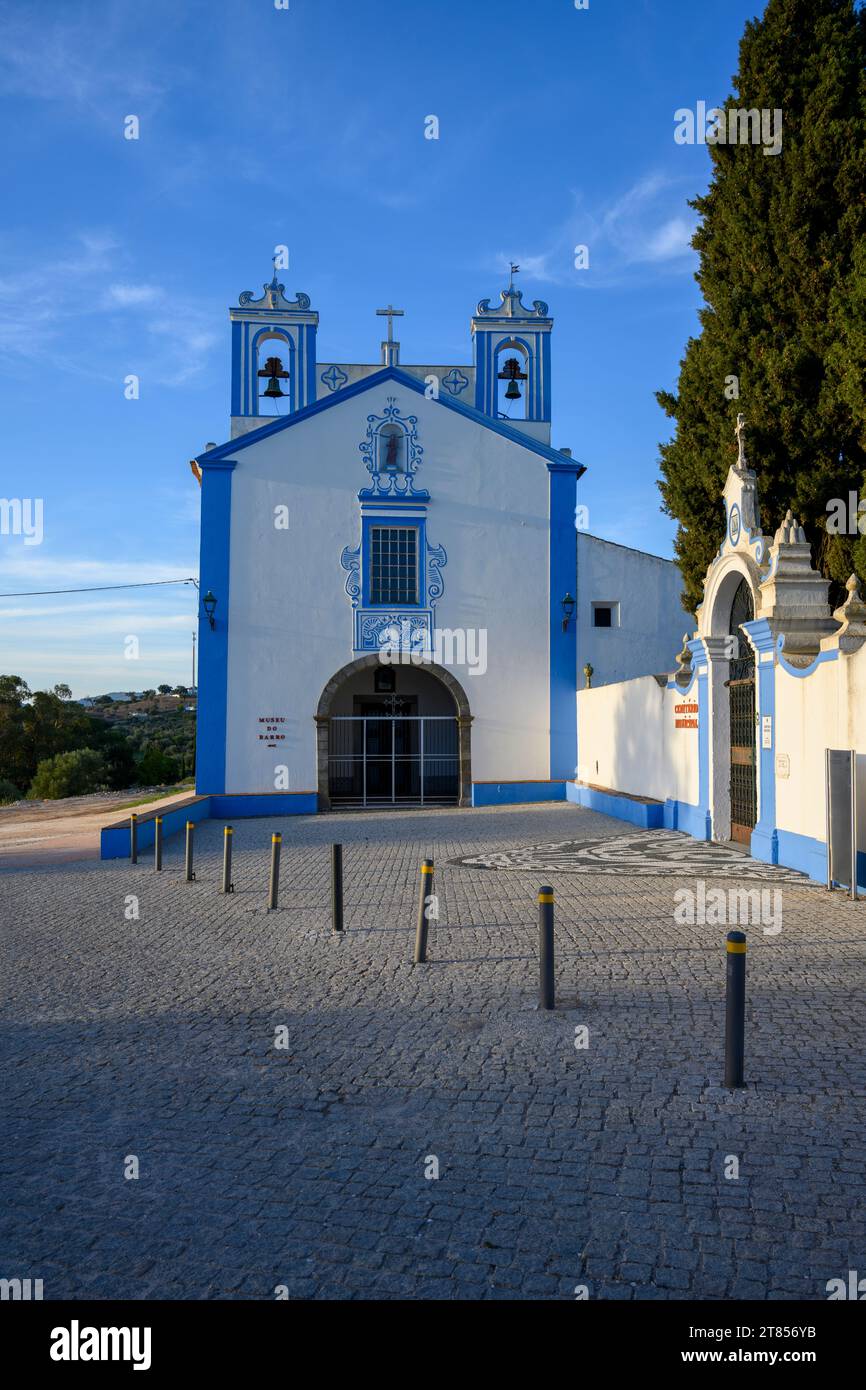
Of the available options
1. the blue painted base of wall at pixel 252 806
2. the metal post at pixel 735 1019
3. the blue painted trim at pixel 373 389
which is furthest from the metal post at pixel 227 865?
the blue painted trim at pixel 373 389

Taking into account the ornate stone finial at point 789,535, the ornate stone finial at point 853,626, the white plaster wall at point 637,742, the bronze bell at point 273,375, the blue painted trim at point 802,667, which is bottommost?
the white plaster wall at point 637,742

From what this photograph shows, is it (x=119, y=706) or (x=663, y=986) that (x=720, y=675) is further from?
(x=119, y=706)

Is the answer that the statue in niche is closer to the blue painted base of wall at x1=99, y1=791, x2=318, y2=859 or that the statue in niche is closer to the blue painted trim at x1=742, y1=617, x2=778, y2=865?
the blue painted base of wall at x1=99, y1=791, x2=318, y2=859

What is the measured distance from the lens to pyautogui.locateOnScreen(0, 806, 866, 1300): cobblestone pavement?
11.0 feet

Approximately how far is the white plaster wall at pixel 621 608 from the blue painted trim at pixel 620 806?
287 cm

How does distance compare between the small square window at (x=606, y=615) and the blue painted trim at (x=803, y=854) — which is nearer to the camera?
the blue painted trim at (x=803, y=854)

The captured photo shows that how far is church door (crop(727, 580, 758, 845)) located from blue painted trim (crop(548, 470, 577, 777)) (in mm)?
→ 8476

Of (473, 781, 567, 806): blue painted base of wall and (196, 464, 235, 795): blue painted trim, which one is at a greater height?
(196, 464, 235, 795): blue painted trim

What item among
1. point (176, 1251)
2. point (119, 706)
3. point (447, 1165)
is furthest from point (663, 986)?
point (119, 706)

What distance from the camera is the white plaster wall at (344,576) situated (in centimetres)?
2169

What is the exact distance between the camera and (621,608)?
23.0m

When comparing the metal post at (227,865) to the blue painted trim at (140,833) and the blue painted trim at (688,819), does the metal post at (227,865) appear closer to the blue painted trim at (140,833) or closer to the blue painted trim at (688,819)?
the blue painted trim at (140,833)

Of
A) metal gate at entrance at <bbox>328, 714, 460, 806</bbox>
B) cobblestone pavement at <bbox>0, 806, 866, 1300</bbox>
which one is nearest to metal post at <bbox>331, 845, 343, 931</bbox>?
cobblestone pavement at <bbox>0, 806, 866, 1300</bbox>
